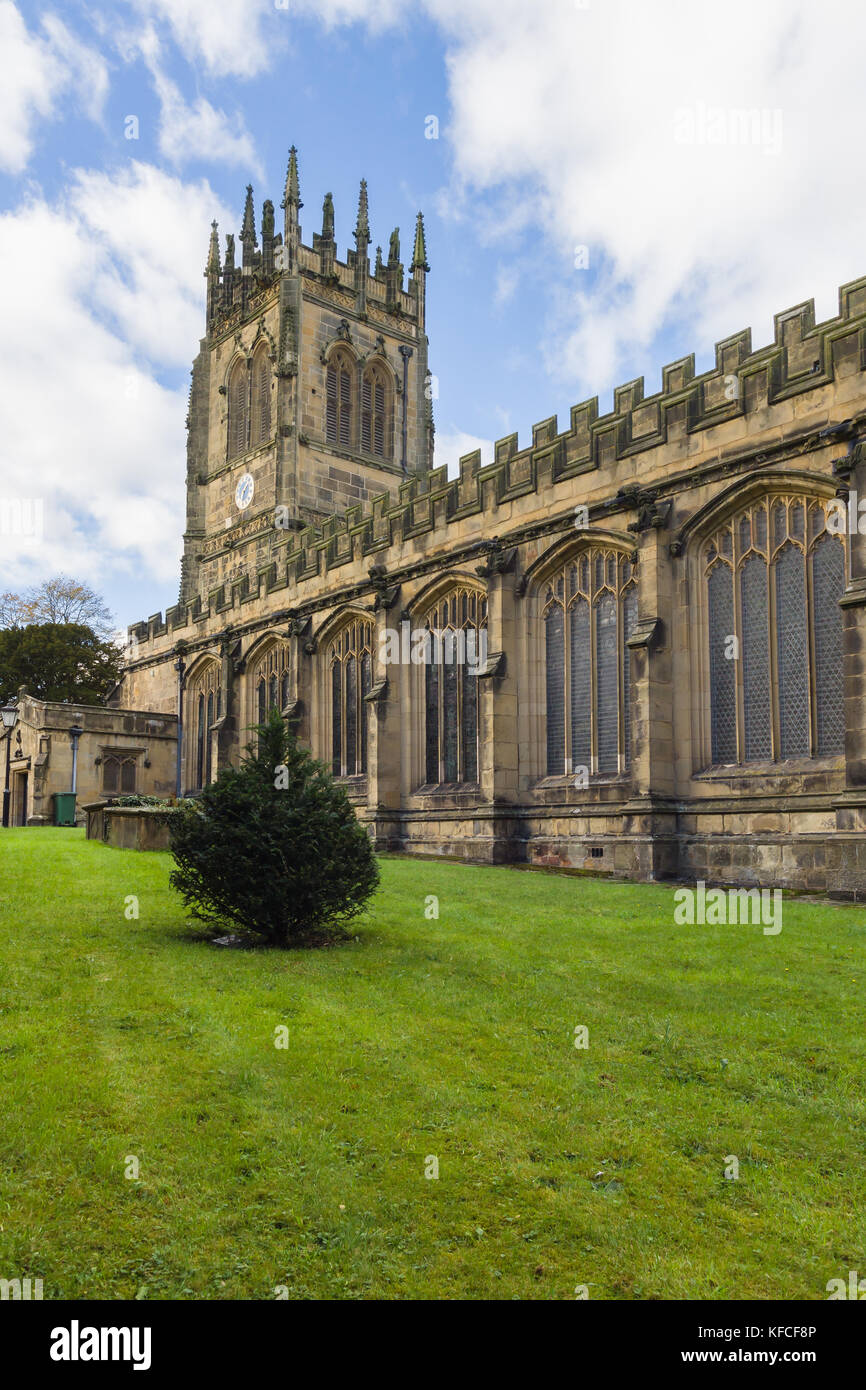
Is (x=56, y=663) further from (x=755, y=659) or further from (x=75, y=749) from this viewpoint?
(x=755, y=659)

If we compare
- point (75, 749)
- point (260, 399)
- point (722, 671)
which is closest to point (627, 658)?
point (722, 671)

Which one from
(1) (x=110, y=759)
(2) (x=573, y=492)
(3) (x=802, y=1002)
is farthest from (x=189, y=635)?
(3) (x=802, y=1002)

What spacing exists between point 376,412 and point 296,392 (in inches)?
182

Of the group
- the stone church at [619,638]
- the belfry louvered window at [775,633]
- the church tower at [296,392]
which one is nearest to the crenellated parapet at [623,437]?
the stone church at [619,638]

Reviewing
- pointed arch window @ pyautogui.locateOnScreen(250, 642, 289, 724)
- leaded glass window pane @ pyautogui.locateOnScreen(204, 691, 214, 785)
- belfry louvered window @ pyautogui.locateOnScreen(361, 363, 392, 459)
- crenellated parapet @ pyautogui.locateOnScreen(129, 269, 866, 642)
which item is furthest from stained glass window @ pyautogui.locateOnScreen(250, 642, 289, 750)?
belfry louvered window @ pyautogui.locateOnScreen(361, 363, 392, 459)

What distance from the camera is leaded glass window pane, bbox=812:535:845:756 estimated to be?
16781 mm

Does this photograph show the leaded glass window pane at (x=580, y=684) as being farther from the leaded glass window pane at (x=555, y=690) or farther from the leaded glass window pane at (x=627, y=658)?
the leaded glass window pane at (x=627, y=658)

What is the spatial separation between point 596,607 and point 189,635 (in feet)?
69.8

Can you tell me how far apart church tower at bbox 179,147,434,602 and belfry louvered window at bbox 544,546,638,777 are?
21767 millimetres

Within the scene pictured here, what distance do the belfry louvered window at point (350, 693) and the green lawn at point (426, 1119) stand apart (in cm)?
1841

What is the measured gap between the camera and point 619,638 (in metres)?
21.0

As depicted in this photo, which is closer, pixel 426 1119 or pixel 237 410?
pixel 426 1119

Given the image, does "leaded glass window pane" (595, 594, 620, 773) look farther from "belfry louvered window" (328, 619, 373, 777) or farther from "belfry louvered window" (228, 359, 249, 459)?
"belfry louvered window" (228, 359, 249, 459)

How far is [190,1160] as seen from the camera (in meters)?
5.32
